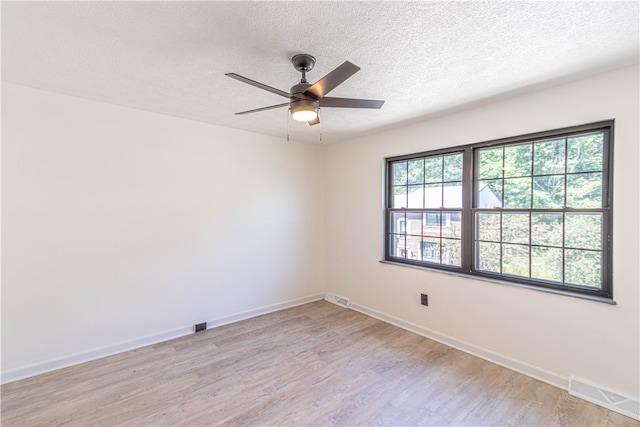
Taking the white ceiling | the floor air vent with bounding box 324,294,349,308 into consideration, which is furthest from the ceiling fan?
the floor air vent with bounding box 324,294,349,308

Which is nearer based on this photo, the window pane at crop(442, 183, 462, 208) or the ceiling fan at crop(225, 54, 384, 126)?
the ceiling fan at crop(225, 54, 384, 126)

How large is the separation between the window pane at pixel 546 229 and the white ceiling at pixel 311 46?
44.5 inches

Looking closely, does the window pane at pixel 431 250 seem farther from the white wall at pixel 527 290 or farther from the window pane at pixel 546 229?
the window pane at pixel 546 229

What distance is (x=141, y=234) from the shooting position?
3016mm

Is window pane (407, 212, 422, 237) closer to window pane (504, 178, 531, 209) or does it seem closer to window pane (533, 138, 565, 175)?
window pane (504, 178, 531, 209)

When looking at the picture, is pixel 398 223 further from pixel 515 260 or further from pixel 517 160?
pixel 517 160

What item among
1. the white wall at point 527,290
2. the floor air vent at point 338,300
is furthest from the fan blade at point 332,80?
the floor air vent at point 338,300

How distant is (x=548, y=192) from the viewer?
2482 millimetres

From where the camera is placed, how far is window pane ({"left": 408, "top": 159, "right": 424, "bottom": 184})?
3.52m

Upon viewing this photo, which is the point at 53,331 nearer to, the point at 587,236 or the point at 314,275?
the point at 314,275

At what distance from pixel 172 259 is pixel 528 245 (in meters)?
3.69

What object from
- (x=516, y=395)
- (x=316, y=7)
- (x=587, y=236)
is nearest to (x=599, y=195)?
(x=587, y=236)

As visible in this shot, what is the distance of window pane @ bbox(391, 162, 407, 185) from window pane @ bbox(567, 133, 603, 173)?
5.43ft

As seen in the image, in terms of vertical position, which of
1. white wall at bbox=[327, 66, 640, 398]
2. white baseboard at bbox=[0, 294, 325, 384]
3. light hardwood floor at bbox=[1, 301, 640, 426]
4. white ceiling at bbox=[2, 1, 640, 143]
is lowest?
light hardwood floor at bbox=[1, 301, 640, 426]
